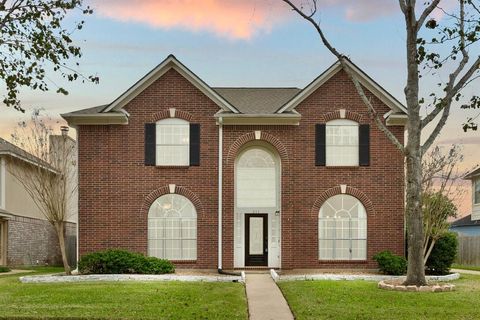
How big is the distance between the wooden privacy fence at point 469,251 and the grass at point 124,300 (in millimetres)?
22979

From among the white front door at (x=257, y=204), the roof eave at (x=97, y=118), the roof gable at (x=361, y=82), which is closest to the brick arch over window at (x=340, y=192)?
the white front door at (x=257, y=204)

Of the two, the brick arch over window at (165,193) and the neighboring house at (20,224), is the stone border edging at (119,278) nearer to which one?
the brick arch over window at (165,193)

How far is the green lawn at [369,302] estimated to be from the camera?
17.2m

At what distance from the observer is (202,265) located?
97.2 feet

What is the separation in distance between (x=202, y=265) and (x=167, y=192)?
10.5 ft

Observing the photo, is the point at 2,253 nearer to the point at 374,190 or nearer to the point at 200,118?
the point at 200,118

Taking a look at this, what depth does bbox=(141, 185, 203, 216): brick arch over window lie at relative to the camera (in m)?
29.9

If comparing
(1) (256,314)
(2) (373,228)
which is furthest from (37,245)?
→ (1) (256,314)

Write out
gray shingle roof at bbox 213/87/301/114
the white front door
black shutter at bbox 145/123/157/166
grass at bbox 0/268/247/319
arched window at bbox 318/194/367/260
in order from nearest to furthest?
grass at bbox 0/268/247/319 → black shutter at bbox 145/123/157/166 → arched window at bbox 318/194/367/260 → the white front door → gray shingle roof at bbox 213/87/301/114

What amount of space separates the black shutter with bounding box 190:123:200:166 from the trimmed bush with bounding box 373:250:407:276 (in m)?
8.05

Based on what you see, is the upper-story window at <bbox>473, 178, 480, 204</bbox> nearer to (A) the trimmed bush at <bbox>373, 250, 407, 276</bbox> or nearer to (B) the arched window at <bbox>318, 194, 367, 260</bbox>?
(B) the arched window at <bbox>318, 194, 367, 260</bbox>

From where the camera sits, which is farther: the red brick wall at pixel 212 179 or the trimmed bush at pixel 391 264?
the red brick wall at pixel 212 179

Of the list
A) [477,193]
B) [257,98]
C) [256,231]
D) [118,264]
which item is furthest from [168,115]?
[477,193]

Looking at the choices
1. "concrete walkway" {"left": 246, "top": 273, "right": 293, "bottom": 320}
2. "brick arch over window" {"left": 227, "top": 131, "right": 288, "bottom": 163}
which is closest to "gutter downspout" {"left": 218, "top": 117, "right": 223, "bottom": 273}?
"brick arch over window" {"left": 227, "top": 131, "right": 288, "bottom": 163}
